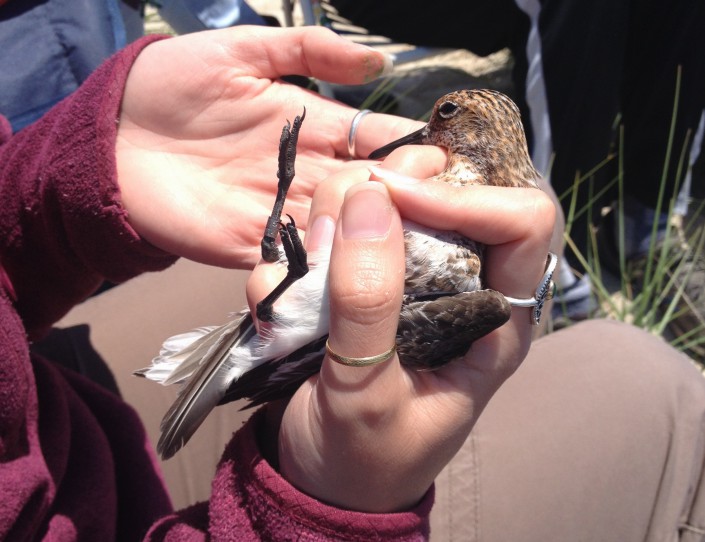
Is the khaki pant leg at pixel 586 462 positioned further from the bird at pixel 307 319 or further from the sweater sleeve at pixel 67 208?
the sweater sleeve at pixel 67 208

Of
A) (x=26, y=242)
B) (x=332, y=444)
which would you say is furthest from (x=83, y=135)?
(x=332, y=444)

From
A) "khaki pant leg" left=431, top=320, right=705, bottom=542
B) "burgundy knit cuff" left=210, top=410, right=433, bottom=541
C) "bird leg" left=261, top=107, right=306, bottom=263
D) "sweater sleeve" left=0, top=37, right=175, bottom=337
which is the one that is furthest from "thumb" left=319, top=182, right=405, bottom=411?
"sweater sleeve" left=0, top=37, right=175, bottom=337

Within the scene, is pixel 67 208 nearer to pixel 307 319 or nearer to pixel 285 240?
pixel 285 240

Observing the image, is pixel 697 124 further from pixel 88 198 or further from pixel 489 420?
pixel 88 198

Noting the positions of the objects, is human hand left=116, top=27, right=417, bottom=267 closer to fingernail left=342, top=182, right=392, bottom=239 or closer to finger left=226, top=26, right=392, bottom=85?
finger left=226, top=26, right=392, bottom=85

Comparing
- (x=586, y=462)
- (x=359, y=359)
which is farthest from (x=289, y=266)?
(x=586, y=462)
